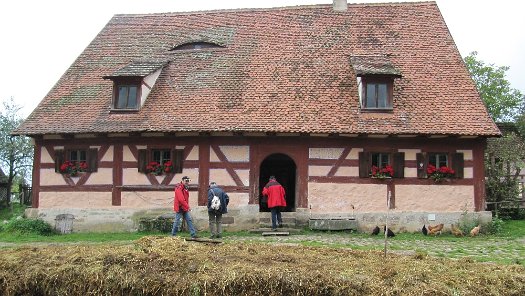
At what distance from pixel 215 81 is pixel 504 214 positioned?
487 inches

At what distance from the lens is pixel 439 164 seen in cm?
1852

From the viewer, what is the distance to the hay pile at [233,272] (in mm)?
6805

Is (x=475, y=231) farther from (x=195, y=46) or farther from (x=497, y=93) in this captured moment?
(x=497, y=93)

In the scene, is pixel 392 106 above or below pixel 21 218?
above

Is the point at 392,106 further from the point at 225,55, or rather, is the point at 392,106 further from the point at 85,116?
the point at 85,116

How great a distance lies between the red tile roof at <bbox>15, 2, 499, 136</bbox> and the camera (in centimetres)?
1834

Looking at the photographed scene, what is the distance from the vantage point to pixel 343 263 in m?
7.60

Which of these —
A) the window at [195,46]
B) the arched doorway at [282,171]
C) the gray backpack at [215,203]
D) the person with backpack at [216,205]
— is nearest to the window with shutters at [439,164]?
the arched doorway at [282,171]

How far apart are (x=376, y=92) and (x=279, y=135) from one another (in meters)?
3.72

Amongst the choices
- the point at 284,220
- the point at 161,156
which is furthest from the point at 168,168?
the point at 284,220

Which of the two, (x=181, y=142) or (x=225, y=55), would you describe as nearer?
(x=181, y=142)

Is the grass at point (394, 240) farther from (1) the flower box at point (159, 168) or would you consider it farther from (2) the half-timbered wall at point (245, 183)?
(1) the flower box at point (159, 168)

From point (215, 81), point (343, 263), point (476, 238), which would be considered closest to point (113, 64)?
point (215, 81)

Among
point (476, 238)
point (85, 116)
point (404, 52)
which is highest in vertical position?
point (404, 52)
